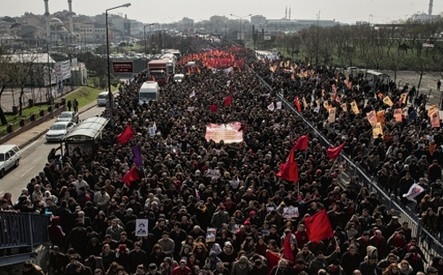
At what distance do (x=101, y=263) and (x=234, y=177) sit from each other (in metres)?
6.29

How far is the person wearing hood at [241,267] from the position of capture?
412 inches

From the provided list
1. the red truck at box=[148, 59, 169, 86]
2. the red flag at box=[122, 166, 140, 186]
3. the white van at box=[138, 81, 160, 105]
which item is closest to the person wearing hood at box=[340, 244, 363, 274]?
the red flag at box=[122, 166, 140, 186]

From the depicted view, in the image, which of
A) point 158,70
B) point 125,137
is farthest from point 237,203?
point 158,70

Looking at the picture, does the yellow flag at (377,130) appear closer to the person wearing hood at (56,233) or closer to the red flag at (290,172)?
the red flag at (290,172)

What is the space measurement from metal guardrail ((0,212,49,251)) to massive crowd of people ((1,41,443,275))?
381 mm

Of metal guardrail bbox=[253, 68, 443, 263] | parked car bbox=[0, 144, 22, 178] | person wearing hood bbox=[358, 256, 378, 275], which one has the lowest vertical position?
parked car bbox=[0, 144, 22, 178]

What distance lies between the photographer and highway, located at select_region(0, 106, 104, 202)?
23438mm

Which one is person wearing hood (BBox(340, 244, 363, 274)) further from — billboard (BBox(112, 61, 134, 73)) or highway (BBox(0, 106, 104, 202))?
billboard (BBox(112, 61, 134, 73))

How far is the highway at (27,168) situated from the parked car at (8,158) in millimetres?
285

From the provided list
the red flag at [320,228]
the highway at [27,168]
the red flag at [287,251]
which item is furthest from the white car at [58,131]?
the red flag at [287,251]

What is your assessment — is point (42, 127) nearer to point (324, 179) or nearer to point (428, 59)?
point (324, 179)

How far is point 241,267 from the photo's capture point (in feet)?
34.3

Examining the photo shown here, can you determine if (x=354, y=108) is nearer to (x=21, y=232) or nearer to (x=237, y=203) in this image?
(x=237, y=203)

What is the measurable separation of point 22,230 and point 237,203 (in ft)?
17.8
